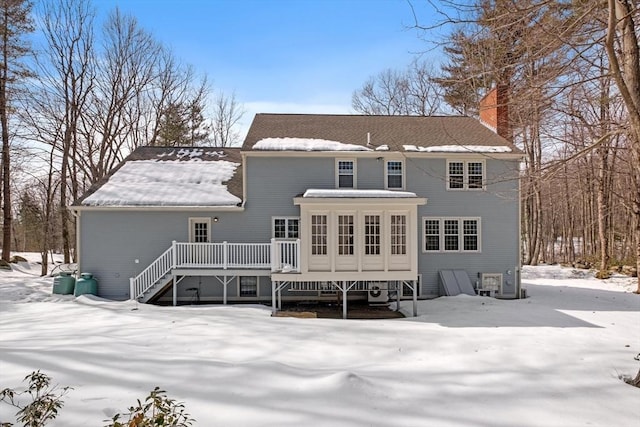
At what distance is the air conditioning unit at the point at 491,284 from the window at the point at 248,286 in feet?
27.9

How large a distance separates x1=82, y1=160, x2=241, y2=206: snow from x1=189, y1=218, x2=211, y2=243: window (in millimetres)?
726

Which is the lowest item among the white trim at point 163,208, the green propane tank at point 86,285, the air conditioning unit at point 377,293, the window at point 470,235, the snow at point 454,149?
the air conditioning unit at point 377,293

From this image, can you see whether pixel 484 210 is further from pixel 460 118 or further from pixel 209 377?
pixel 209 377

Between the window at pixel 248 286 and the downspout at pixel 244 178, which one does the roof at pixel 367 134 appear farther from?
the window at pixel 248 286

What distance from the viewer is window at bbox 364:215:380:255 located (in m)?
12.8

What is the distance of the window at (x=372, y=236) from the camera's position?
12836mm

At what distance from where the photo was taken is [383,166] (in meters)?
15.5

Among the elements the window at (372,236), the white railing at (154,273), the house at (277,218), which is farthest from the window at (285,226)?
the white railing at (154,273)

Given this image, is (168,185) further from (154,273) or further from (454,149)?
(454,149)

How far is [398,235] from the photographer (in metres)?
12.9

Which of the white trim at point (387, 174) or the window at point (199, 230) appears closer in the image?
the window at point (199, 230)

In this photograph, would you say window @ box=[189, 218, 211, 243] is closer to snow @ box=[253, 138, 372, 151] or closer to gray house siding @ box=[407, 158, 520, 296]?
snow @ box=[253, 138, 372, 151]

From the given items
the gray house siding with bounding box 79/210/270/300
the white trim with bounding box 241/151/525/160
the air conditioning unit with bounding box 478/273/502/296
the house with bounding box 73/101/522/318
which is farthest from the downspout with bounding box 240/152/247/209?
the air conditioning unit with bounding box 478/273/502/296

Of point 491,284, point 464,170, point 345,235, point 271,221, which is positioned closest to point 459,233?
point 491,284
